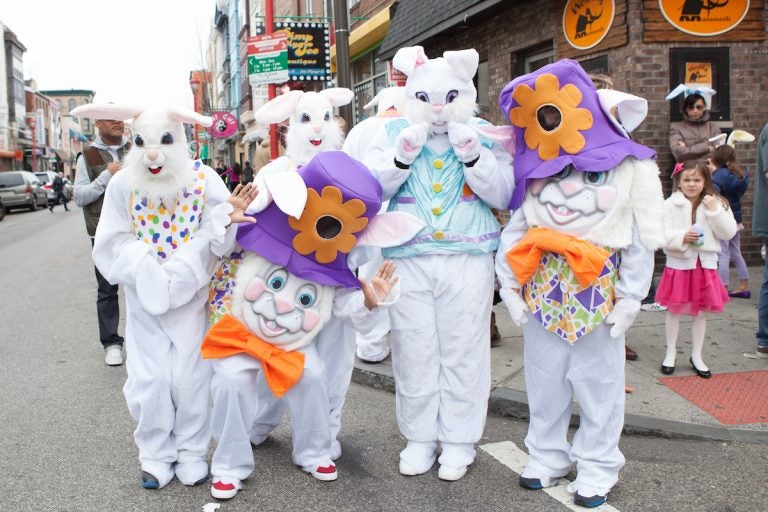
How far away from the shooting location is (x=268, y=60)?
10102mm

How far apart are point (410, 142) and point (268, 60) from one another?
23.9 feet

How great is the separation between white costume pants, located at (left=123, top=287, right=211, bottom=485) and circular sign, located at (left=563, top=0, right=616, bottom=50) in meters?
6.23

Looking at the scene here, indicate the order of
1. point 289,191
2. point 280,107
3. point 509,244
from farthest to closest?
point 280,107
point 509,244
point 289,191

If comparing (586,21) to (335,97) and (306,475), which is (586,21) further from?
(306,475)

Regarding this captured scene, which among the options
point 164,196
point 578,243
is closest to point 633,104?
point 578,243

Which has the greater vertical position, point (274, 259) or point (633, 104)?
point (633, 104)

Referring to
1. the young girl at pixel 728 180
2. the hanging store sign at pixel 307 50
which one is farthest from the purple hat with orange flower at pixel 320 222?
the hanging store sign at pixel 307 50

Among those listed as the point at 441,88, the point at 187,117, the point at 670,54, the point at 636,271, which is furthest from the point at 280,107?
the point at 670,54

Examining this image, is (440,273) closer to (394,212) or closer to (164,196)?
(394,212)

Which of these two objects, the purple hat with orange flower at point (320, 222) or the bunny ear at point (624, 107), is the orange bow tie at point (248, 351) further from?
the bunny ear at point (624, 107)

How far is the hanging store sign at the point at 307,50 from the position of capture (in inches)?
419

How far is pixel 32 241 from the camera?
16.2 metres

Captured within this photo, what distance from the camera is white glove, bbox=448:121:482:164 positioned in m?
3.37

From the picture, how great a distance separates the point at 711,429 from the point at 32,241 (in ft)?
51.0
